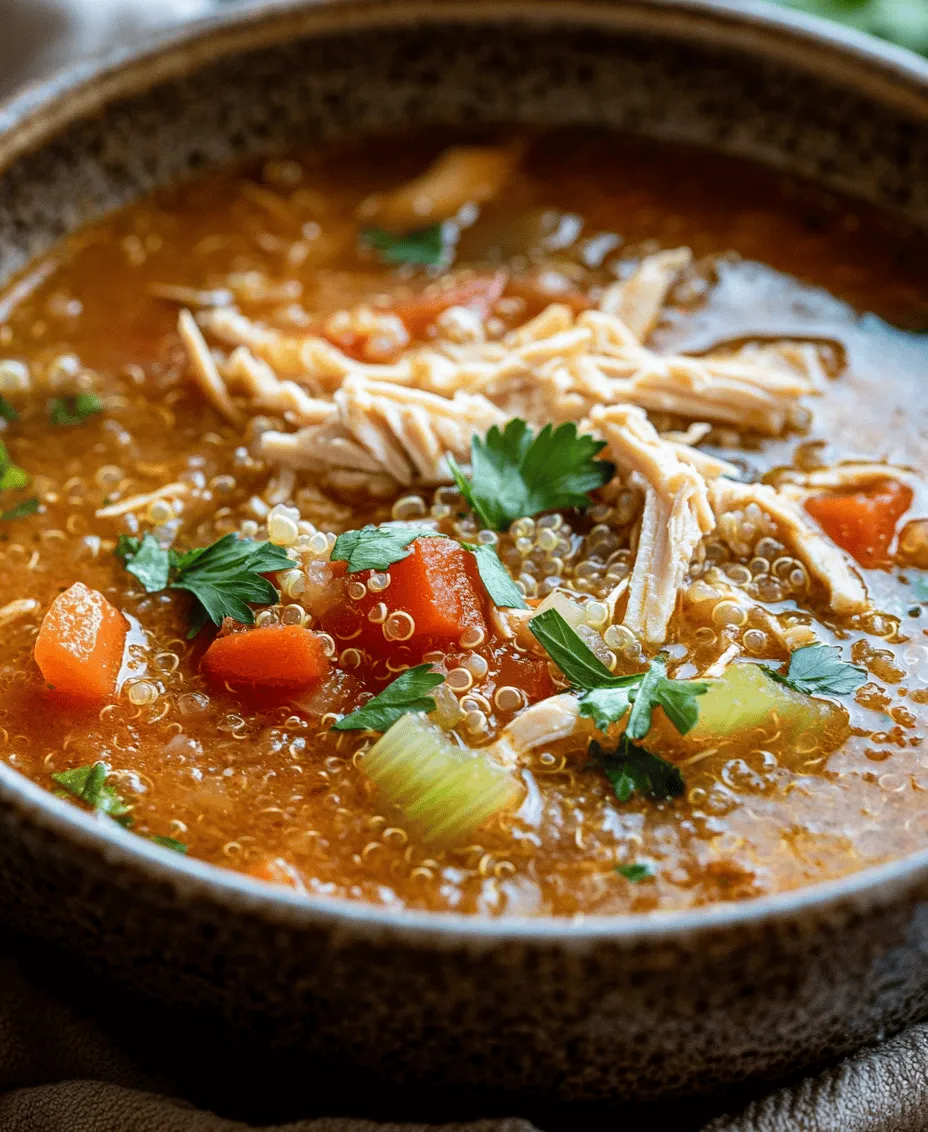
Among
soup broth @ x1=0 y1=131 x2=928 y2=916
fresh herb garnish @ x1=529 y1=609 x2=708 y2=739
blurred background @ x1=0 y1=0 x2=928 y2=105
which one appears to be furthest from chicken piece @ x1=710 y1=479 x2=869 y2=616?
blurred background @ x1=0 y1=0 x2=928 y2=105

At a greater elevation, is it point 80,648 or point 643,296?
point 80,648

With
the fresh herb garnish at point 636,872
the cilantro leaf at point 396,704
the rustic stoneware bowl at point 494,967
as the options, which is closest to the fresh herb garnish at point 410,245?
the cilantro leaf at point 396,704

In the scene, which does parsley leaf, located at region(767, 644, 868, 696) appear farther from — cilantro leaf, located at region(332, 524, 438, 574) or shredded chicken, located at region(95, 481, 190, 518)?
shredded chicken, located at region(95, 481, 190, 518)

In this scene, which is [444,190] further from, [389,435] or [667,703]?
[667,703]

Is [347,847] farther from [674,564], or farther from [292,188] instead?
[292,188]

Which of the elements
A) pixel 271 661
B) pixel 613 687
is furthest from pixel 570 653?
pixel 271 661

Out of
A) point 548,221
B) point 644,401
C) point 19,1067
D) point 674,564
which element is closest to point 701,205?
point 548,221
